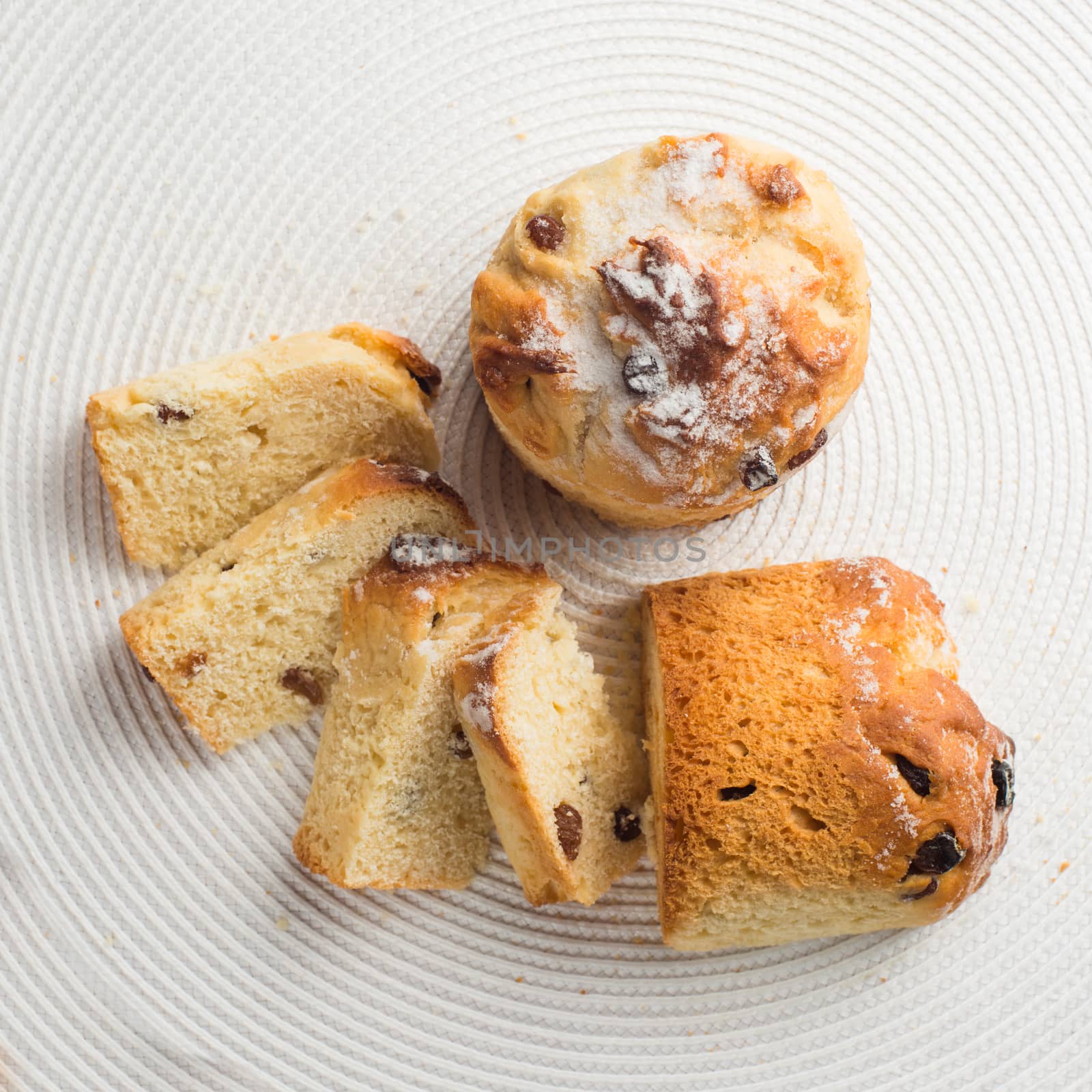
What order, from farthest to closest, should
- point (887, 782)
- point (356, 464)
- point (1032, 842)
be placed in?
point (1032, 842), point (356, 464), point (887, 782)

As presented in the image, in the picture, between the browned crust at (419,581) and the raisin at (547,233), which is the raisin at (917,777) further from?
the raisin at (547,233)

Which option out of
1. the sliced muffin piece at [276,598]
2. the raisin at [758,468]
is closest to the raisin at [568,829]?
the sliced muffin piece at [276,598]

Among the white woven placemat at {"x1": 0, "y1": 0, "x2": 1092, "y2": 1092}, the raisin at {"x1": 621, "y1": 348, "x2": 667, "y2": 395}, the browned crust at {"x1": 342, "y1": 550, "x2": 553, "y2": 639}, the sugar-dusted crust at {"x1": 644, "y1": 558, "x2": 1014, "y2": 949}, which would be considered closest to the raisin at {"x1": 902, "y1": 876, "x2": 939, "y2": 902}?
the sugar-dusted crust at {"x1": 644, "y1": 558, "x2": 1014, "y2": 949}

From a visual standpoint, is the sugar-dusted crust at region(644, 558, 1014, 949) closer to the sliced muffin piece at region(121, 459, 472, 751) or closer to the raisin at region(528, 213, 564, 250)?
the sliced muffin piece at region(121, 459, 472, 751)

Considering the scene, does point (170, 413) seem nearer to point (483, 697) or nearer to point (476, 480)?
point (476, 480)

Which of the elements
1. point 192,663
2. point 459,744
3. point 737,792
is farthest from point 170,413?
point 737,792

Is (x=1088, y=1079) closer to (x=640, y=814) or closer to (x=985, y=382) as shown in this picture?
(x=640, y=814)

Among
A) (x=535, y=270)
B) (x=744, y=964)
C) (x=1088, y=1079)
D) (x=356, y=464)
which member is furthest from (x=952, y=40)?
(x=1088, y=1079)
